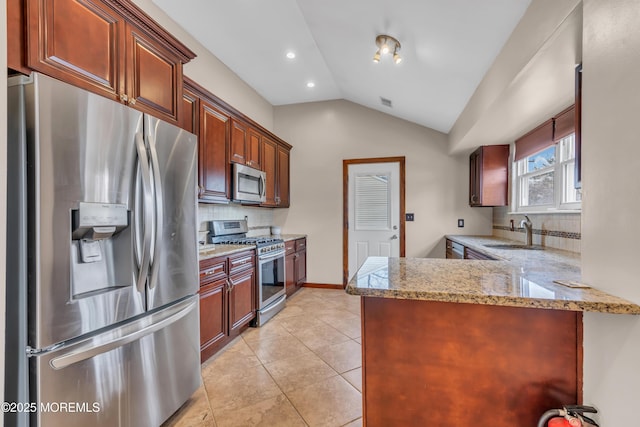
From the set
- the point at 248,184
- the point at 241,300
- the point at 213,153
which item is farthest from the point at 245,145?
the point at 241,300

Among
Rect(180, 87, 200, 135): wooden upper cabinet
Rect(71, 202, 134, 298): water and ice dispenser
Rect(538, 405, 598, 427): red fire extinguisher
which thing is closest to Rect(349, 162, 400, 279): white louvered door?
Rect(180, 87, 200, 135): wooden upper cabinet

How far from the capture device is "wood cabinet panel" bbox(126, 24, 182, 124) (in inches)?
63.2

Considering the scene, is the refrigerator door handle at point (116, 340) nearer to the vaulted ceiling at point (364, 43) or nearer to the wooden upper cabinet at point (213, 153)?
the wooden upper cabinet at point (213, 153)

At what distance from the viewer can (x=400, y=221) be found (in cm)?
434

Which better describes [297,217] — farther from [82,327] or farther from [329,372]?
[82,327]

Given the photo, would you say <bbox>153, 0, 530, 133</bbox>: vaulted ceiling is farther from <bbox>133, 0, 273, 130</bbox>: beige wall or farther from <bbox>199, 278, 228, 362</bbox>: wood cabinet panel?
<bbox>199, 278, 228, 362</bbox>: wood cabinet panel

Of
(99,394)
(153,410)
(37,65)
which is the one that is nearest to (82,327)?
(99,394)

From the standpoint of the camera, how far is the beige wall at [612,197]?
854mm

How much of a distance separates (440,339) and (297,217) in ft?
12.1

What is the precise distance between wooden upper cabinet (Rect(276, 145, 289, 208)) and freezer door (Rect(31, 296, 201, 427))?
8.78 feet

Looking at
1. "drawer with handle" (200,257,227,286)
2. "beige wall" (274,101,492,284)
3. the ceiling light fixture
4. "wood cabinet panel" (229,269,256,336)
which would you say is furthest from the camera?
"beige wall" (274,101,492,284)

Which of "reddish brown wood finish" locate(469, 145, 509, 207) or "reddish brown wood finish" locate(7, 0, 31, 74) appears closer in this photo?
"reddish brown wood finish" locate(7, 0, 31, 74)

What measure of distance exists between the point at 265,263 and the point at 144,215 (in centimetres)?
189

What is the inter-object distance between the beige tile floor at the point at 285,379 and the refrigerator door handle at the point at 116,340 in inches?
25.1
